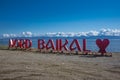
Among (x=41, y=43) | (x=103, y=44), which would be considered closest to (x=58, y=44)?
(x=41, y=43)

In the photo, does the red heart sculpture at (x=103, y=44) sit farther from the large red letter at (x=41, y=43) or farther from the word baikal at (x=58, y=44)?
the large red letter at (x=41, y=43)

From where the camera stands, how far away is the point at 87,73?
49.2ft

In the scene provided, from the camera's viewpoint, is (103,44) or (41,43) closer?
(103,44)

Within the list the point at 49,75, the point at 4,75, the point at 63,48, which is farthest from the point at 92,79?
the point at 63,48

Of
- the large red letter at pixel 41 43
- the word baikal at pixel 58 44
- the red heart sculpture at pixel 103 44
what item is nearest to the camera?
the red heart sculpture at pixel 103 44

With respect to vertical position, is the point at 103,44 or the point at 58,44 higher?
the point at 103,44

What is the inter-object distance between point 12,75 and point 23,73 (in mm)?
782

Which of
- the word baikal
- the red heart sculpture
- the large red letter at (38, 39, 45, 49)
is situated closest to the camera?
the red heart sculpture

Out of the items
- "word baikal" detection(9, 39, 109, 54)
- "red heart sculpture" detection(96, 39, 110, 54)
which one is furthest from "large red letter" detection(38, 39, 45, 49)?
"red heart sculpture" detection(96, 39, 110, 54)

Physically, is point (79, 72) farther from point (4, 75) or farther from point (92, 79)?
point (4, 75)

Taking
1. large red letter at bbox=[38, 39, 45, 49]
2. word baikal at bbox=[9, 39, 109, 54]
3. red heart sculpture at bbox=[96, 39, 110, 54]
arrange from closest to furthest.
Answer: red heart sculpture at bbox=[96, 39, 110, 54] < word baikal at bbox=[9, 39, 109, 54] < large red letter at bbox=[38, 39, 45, 49]

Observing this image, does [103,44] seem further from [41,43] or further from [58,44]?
[41,43]

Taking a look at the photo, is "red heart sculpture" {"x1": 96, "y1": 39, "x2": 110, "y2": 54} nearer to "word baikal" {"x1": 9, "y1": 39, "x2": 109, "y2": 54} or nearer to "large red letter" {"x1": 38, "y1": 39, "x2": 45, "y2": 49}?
"word baikal" {"x1": 9, "y1": 39, "x2": 109, "y2": 54}

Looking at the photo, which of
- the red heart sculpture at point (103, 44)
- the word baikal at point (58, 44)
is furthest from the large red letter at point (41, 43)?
the red heart sculpture at point (103, 44)
